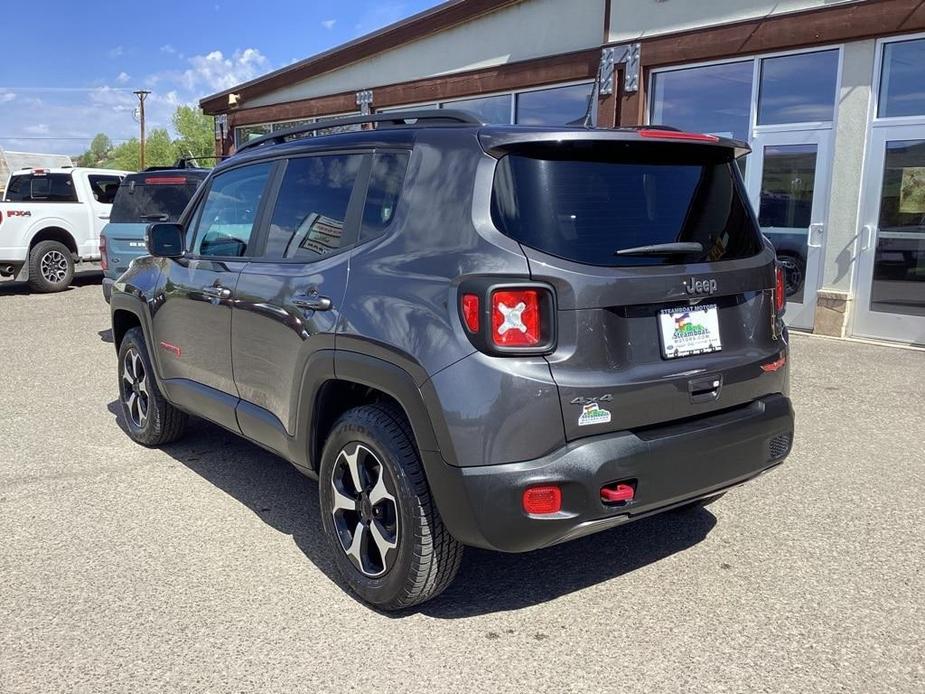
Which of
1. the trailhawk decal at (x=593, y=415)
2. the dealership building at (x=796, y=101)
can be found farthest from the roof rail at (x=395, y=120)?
the dealership building at (x=796, y=101)

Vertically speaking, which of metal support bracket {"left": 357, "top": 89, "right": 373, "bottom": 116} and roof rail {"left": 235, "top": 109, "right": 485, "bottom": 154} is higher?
metal support bracket {"left": 357, "top": 89, "right": 373, "bottom": 116}

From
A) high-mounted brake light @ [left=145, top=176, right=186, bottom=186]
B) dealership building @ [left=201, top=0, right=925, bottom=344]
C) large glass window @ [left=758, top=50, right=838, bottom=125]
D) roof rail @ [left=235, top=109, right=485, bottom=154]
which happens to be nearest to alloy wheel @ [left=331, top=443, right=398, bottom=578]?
roof rail @ [left=235, top=109, right=485, bottom=154]

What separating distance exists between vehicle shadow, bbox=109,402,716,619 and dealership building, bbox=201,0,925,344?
5199mm

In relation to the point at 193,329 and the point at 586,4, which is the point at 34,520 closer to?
the point at 193,329

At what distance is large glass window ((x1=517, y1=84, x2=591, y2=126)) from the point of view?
11.9m

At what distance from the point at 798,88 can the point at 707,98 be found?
3.98 ft

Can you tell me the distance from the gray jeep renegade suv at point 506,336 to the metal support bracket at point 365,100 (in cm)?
1238

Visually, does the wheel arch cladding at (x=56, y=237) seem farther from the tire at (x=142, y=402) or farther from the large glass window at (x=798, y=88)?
the large glass window at (x=798, y=88)

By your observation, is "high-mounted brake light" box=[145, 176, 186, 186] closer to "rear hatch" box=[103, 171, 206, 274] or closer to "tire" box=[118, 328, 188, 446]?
"rear hatch" box=[103, 171, 206, 274]

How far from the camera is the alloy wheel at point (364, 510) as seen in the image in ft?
10.4

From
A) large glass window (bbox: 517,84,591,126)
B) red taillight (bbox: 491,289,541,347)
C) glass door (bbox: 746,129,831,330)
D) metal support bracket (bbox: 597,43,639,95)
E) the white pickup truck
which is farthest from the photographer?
the white pickup truck

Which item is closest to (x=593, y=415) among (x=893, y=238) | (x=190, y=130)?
(x=893, y=238)

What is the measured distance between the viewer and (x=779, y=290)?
3.58 metres

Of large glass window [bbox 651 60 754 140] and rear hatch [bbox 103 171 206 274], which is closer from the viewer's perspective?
rear hatch [bbox 103 171 206 274]
